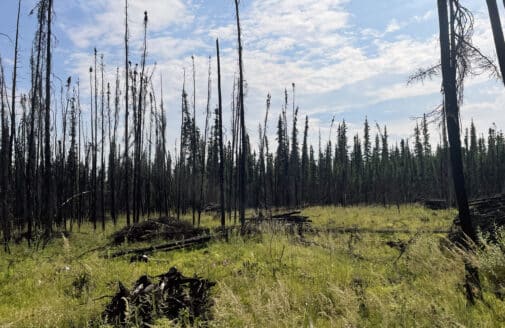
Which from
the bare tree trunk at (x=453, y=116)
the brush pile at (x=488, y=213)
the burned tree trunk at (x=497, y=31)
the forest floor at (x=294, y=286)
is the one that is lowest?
the forest floor at (x=294, y=286)

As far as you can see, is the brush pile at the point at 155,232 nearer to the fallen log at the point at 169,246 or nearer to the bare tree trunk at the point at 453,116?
the fallen log at the point at 169,246

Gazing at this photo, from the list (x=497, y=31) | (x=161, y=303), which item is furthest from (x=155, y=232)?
(x=497, y=31)

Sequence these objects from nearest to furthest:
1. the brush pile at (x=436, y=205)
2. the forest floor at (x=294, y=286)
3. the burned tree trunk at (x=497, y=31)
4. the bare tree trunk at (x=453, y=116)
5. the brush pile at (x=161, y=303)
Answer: the forest floor at (x=294, y=286) → the brush pile at (x=161, y=303) → the bare tree trunk at (x=453, y=116) → the burned tree trunk at (x=497, y=31) → the brush pile at (x=436, y=205)

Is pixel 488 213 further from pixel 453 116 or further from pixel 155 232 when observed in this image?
pixel 155 232

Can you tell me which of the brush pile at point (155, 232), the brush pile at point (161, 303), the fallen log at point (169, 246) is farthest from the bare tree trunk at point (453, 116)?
the brush pile at point (155, 232)

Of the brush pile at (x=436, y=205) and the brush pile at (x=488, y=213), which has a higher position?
the brush pile at (x=488, y=213)

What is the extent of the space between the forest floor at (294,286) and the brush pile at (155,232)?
11.0ft

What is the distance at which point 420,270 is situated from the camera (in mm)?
6344

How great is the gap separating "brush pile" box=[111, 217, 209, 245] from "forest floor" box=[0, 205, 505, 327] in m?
3.37

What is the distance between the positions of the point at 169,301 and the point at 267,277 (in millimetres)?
2163

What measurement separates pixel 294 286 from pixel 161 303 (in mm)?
2181

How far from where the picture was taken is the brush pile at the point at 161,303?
4094 mm

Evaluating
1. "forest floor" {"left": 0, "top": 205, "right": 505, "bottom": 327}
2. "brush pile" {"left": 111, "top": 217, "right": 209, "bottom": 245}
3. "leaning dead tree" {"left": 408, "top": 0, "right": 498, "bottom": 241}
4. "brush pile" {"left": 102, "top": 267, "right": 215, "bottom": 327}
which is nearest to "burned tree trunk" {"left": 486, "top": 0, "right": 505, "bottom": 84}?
"leaning dead tree" {"left": 408, "top": 0, "right": 498, "bottom": 241}

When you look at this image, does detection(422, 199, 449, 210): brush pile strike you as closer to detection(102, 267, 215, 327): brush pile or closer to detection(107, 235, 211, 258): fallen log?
detection(107, 235, 211, 258): fallen log
